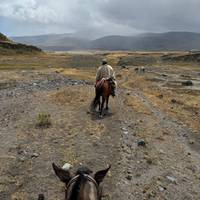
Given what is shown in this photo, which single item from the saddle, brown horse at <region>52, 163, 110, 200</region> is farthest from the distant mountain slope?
brown horse at <region>52, 163, 110, 200</region>

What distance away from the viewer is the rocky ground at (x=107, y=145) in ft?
37.3

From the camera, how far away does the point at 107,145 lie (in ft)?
49.5

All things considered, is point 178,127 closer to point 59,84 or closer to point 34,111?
point 34,111

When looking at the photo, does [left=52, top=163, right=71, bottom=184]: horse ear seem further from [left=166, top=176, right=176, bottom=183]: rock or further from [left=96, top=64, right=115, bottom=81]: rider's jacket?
[left=96, top=64, right=115, bottom=81]: rider's jacket

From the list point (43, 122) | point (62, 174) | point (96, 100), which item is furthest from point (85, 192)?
point (96, 100)

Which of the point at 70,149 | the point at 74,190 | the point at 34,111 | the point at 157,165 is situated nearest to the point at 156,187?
the point at 157,165

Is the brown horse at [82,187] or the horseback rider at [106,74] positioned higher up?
the brown horse at [82,187]

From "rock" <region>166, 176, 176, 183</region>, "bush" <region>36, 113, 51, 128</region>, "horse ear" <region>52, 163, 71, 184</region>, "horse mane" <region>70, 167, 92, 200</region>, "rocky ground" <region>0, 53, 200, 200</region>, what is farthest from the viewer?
"bush" <region>36, 113, 51, 128</region>

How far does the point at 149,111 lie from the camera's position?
915 inches

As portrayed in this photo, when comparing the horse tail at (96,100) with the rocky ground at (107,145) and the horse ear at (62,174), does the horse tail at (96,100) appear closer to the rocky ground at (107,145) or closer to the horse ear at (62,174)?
the rocky ground at (107,145)

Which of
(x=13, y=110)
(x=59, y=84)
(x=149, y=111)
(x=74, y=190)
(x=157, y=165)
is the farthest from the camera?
(x=59, y=84)

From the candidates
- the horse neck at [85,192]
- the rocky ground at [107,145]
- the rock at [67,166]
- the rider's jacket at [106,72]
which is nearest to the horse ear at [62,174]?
the horse neck at [85,192]

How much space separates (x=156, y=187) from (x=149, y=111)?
11.9m

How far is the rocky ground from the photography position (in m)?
11.4
